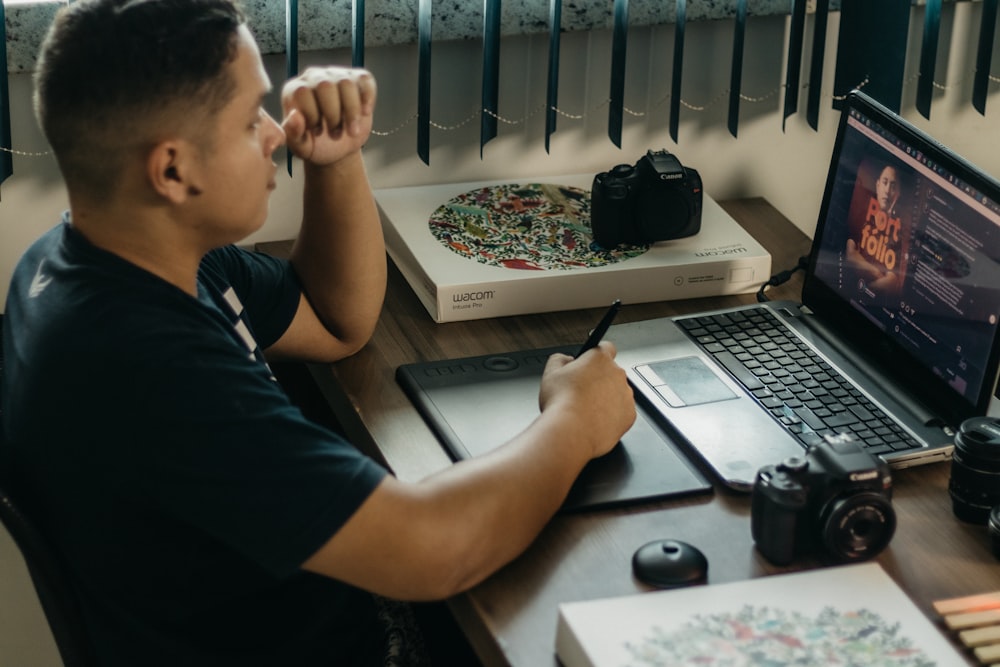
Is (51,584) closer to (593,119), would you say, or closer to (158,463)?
(158,463)

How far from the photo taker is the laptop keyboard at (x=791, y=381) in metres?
1.32

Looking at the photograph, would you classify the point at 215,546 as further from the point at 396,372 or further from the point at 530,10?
the point at 530,10

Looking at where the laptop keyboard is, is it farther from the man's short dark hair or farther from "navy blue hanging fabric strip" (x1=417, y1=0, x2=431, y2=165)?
the man's short dark hair

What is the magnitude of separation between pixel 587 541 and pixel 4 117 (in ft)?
3.02

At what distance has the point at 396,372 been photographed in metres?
1.44

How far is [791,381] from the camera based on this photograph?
4.63ft

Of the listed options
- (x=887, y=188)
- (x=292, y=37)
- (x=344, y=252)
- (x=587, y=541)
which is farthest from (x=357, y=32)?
(x=587, y=541)

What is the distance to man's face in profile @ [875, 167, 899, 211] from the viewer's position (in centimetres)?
137

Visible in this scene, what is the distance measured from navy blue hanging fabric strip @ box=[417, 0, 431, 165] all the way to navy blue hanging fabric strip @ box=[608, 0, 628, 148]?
265 mm

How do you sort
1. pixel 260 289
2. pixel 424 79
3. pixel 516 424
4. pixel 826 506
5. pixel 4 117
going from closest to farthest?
1. pixel 826 506
2. pixel 516 424
3. pixel 260 289
4. pixel 4 117
5. pixel 424 79

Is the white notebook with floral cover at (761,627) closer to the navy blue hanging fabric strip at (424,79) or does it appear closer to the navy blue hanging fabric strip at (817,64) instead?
the navy blue hanging fabric strip at (424,79)

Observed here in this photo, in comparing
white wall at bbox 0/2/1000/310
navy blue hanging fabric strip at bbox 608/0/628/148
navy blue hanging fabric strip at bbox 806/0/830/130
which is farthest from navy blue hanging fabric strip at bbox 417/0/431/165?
navy blue hanging fabric strip at bbox 806/0/830/130

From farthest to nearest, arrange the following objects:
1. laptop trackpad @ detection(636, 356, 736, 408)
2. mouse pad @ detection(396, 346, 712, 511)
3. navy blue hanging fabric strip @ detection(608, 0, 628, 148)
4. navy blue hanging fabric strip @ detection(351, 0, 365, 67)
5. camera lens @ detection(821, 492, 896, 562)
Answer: navy blue hanging fabric strip @ detection(608, 0, 628, 148)
navy blue hanging fabric strip @ detection(351, 0, 365, 67)
laptop trackpad @ detection(636, 356, 736, 408)
mouse pad @ detection(396, 346, 712, 511)
camera lens @ detection(821, 492, 896, 562)

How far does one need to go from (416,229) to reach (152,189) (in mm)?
632
